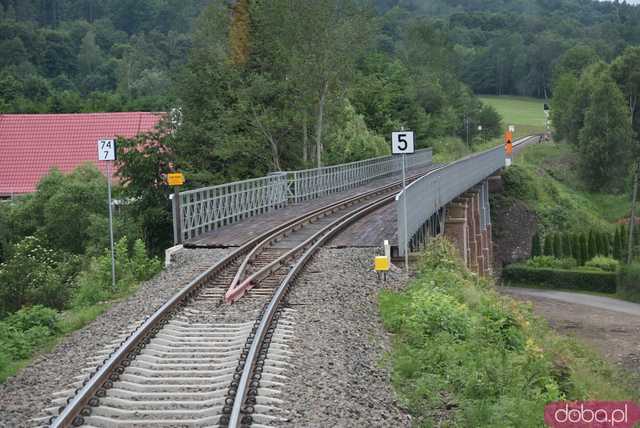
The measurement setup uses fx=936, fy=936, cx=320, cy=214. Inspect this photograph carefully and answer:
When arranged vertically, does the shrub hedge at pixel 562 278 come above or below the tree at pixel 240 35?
below

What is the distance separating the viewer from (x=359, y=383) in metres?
10.5

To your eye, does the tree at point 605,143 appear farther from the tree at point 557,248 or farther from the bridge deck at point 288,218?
the bridge deck at point 288,218

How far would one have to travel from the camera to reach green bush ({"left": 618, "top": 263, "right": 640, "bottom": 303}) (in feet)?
147

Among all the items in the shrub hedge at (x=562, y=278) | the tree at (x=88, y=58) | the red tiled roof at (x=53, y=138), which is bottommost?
the shrub hedge at (x=562, y=278)

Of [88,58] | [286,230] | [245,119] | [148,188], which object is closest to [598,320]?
[245,119]

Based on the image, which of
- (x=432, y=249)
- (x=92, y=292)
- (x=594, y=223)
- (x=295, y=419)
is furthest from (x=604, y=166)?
(x=295, y=419)

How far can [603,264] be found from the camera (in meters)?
52.9

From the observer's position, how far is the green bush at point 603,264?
171 ft

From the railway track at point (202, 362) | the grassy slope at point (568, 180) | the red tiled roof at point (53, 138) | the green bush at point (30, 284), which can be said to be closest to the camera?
the railway track at point (202, 362)

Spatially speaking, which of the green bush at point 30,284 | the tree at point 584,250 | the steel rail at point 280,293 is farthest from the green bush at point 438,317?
the tree at point 584,250

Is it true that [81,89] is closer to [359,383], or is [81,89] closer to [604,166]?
[604,166]

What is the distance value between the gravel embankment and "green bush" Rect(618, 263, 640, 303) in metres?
29.9

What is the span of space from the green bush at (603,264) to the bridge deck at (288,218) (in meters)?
25.3

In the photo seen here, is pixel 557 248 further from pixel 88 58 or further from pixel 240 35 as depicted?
pixel 88 58
